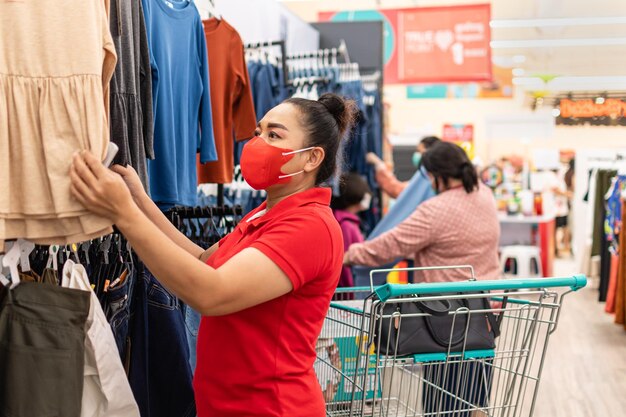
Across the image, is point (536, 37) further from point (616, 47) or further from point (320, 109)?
point (320, 109)

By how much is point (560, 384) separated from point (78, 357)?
4.94 m

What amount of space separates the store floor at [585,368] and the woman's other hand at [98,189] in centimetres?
427

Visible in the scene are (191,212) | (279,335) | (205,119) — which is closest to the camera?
(279,335)

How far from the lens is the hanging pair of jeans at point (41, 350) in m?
1.77

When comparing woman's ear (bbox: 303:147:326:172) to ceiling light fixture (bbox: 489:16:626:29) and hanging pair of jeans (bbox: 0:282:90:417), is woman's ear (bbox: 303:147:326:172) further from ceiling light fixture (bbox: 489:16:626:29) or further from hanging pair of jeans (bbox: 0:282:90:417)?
ceiling light fixture (bbox: 489:16:626:29)

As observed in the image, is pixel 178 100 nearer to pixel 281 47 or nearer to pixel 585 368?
pixel 281 47

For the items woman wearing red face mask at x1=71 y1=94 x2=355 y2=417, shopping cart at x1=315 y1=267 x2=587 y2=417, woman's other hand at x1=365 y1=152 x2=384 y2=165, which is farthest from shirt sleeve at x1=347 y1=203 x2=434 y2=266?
woman's other hand at x1=365 y1=152 x2=384 y2=165

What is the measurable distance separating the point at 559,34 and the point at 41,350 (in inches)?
520

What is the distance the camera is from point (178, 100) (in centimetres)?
329

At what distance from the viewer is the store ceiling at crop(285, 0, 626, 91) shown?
439 inches

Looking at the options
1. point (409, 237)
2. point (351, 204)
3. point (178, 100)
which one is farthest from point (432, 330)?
point (351, 204)

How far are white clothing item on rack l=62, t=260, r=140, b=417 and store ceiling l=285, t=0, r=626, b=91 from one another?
850 cm

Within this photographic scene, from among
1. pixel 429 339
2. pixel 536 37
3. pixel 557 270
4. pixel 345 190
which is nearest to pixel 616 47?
pixel 536 37

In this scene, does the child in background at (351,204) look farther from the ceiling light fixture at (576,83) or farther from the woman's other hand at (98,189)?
the ceiling light fixture at (576,83)
